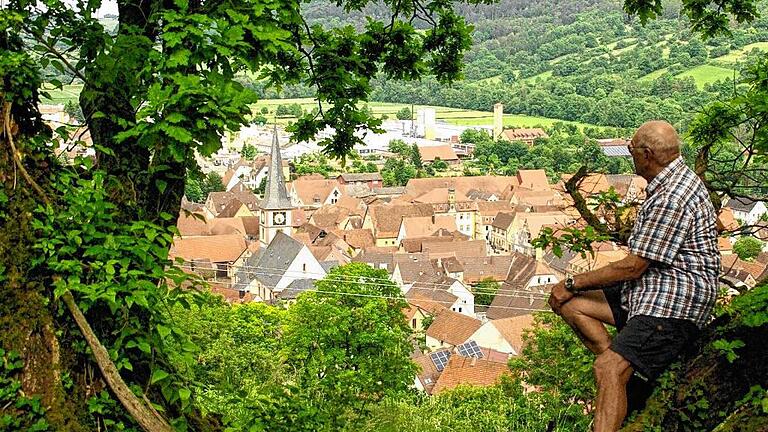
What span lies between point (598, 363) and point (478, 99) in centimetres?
13514

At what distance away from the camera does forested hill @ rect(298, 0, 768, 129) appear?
102625 millimetres

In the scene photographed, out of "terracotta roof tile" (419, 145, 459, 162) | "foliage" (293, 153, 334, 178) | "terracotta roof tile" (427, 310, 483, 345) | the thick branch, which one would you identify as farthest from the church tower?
the thick branch

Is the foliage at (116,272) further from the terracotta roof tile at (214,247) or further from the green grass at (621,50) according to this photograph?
the green grass at (621,50)

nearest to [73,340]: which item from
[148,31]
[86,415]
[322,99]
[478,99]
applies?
[86,415]

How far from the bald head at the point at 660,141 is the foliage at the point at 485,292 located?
44206 millimetres

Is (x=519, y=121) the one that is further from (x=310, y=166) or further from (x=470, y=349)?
(x=470, y=349)

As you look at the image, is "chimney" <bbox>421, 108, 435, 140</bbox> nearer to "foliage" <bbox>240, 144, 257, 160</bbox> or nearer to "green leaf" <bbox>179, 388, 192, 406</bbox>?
"foliage" <bbox>240, 144, 257, 160</bbox>

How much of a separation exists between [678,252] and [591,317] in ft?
1.46

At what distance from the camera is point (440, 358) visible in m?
32.0

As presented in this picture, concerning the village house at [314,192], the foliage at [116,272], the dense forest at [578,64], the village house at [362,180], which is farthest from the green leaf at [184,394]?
the dense forest at [578,64]

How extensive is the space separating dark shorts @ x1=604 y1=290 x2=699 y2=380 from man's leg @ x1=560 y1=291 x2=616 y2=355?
163mm

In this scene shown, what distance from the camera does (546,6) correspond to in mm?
167750

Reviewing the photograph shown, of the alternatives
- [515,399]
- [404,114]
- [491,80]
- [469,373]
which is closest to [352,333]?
[469,373]

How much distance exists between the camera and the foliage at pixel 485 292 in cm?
4781
